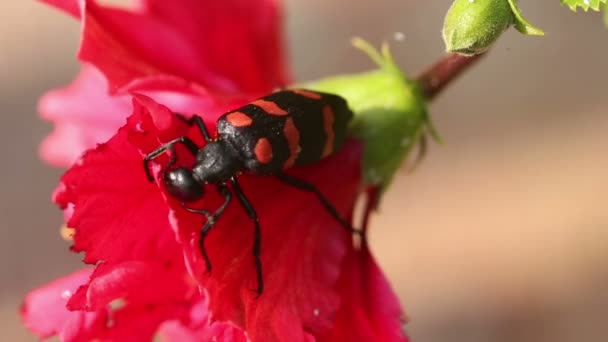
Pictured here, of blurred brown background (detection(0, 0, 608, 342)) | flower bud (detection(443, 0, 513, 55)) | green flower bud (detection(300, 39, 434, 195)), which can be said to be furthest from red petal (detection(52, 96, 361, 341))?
blurred brown background (detection(0, 0, 608, 342))

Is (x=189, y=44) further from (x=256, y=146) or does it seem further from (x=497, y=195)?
(x=497, y=195)

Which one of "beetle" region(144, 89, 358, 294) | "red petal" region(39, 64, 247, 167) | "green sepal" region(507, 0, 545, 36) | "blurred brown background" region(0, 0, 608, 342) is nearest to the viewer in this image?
"green sepal" region(507, 0, 545, 36)

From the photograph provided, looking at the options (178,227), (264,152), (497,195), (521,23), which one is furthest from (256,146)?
(497,195)

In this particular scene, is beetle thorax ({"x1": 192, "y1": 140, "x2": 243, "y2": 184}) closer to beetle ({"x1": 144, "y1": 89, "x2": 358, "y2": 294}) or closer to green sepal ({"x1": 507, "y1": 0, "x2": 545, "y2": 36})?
beetle ({"x1": 144, "y1": 89, "x2": 358, "y2": 294})

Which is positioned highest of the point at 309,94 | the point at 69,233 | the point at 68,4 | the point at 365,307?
the point at 68,4

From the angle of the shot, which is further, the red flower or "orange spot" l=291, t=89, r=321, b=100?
"orange spot" l=291, t=89, r=321, b=100

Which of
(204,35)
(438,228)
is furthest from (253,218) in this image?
(438,228)

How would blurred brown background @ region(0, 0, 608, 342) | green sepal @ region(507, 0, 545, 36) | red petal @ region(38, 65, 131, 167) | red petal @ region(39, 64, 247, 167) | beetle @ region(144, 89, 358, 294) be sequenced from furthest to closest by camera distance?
blurred brown background @ region(0, 0, 608, 342), red petal @ region(38, 65, 131, 167), red petal @ region(39, 64, 247, 167), beetle @ region(144, 89, 358, 294), green sepal @ region(507, 0, 545, 36)
